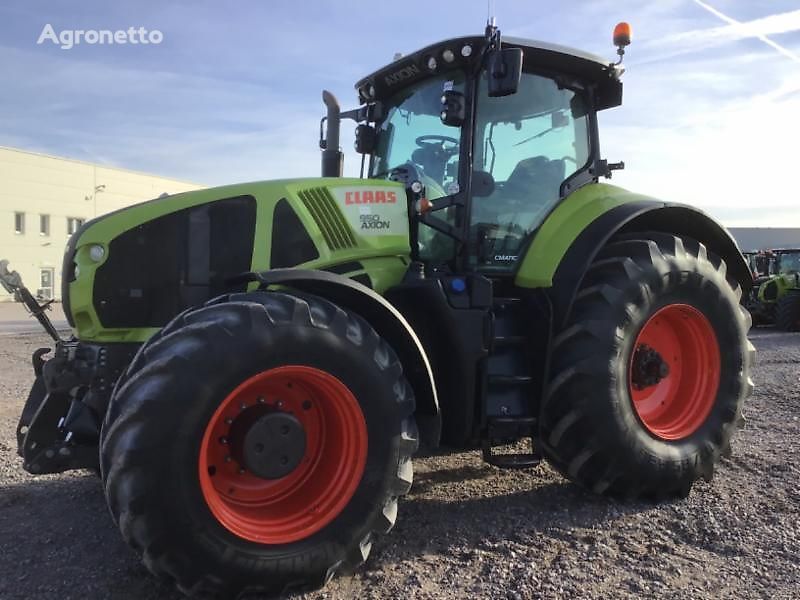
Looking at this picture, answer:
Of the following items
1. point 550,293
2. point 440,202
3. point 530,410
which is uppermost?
Result: point 440,202

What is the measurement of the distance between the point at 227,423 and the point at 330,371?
19.5 inches

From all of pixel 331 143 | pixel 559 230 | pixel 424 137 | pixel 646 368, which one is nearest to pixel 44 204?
pixel 331 143

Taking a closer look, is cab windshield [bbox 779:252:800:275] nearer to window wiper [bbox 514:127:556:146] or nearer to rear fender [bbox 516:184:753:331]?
rear fender [bbox 516:184:753:331]

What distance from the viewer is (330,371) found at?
297 centimetres

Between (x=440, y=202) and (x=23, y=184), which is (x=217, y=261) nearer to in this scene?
(x=440, y=202)

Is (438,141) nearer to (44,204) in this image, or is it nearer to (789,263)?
(789,263)

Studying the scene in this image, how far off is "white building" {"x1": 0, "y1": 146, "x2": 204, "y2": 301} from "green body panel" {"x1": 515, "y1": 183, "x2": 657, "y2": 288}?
3447 centimetres

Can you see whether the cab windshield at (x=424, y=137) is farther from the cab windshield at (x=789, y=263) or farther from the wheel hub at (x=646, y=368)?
the cab windshield at (x=789, y=263)

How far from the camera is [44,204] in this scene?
37562 mm

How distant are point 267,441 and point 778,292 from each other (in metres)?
16.9

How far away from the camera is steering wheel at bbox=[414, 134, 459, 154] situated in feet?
13.7

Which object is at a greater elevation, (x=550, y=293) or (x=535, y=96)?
(x=535, y=96)

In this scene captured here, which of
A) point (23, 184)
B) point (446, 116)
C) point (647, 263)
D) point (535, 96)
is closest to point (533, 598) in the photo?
point (647, 263)

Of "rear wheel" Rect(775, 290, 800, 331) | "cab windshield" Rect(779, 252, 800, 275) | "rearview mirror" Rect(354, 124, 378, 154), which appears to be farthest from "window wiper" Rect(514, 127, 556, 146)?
"cab windshield" Rect(779, 252, 800, 275)
